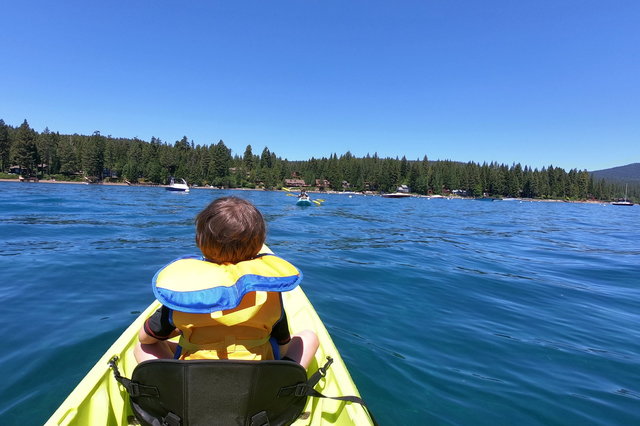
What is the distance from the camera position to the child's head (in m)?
2.21

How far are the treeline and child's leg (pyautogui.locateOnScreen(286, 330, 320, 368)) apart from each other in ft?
388

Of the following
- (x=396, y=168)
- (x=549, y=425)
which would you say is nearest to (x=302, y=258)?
(x=549, y=425)

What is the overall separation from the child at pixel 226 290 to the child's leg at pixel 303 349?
445 millimetres

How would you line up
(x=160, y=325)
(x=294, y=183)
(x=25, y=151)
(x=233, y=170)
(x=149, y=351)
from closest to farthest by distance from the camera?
1. (x=160, y=325)
2. (x=149, y=351)
3. (x=25, y=151)
4. (x=233, y=170)
5. (x=294, y=183)

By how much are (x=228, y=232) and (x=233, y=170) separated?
140 m

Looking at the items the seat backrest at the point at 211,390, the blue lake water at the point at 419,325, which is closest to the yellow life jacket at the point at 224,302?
the seat backrest at the point at 211,390

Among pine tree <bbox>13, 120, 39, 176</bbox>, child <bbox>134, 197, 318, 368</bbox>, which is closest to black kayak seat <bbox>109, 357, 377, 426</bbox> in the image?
child <bbox>134, 197, 318, 368</bbox>

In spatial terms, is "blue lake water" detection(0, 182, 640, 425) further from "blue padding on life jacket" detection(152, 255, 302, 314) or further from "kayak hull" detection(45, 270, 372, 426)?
"blue padding on life jacket" detection(152, 255, 302, 314)

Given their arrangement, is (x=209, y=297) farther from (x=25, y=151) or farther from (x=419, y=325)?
(x=25, y=151)

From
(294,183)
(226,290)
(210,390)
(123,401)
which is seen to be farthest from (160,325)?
(294,183)

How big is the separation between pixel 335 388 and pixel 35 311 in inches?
232

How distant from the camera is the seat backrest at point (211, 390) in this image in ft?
6.46

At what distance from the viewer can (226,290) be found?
1995mm

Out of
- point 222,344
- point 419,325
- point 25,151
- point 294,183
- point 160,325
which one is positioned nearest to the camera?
point 222,344
